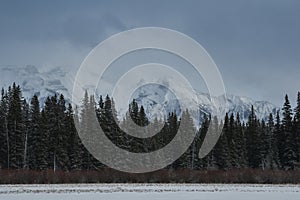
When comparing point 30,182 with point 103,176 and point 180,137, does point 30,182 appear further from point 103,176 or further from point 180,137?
point 180,137

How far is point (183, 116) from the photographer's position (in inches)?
2837

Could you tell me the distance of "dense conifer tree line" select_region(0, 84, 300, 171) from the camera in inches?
2217

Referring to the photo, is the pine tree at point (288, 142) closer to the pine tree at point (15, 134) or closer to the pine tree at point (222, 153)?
the pine tree at point (222, 153)

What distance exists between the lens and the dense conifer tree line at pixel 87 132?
185 feet

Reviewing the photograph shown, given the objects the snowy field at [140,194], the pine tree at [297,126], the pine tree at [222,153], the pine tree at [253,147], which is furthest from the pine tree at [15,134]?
the pine tree at [297,126]

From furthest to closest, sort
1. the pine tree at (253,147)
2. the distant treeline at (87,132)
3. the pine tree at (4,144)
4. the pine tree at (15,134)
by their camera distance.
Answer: the pine tree at (253,147), the distant treeline at (87,132), the pine tree at (15,134), the pine tree at (4,144)

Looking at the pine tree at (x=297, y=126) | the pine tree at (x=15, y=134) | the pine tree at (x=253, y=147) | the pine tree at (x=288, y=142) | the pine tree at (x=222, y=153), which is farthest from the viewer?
the pine tree at (x=253, y=147)

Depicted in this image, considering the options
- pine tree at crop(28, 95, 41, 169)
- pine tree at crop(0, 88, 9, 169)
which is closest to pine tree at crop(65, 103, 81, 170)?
pine tree at crop(28, 95, 41, 169)

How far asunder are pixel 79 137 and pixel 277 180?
1138 inches

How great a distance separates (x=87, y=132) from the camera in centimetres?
5688

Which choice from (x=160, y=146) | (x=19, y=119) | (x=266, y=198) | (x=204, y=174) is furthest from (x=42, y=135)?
(x=266, y=198)

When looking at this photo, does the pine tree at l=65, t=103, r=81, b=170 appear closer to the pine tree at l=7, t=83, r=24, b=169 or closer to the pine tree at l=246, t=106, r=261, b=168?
the pine tree at l=7, t=83, r=24, b=169

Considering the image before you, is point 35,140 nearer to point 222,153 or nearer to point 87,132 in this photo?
point 87,132

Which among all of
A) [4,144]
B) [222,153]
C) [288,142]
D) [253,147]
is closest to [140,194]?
[4,144]
